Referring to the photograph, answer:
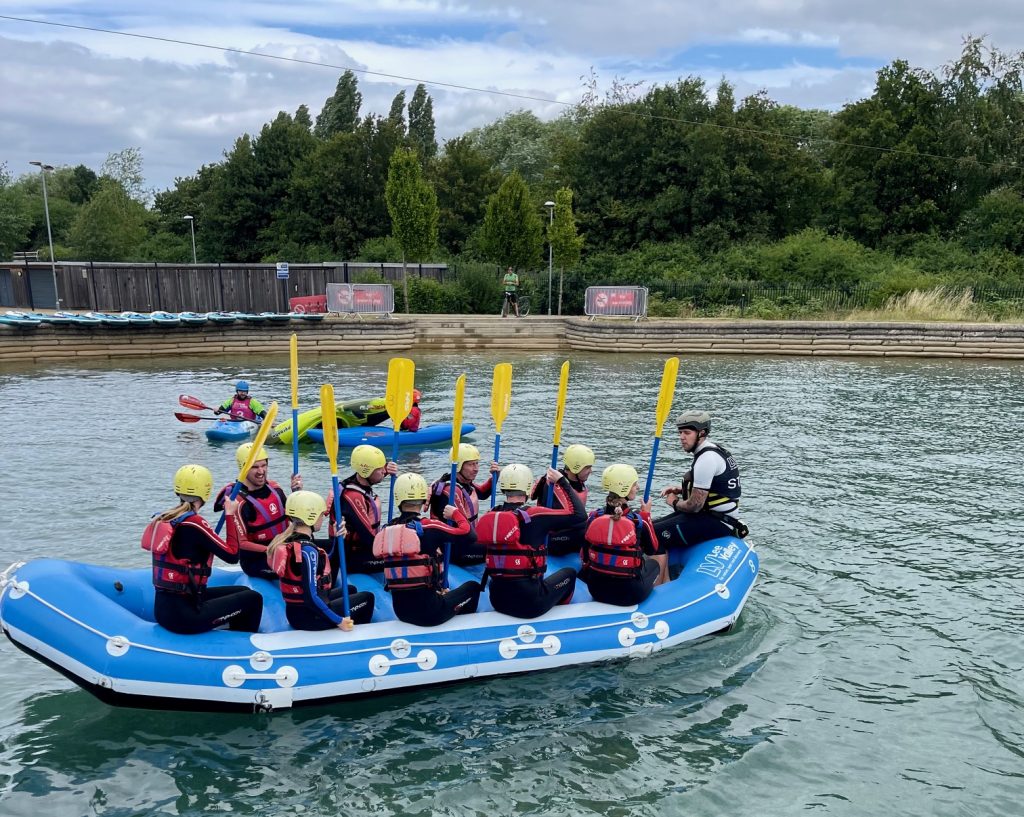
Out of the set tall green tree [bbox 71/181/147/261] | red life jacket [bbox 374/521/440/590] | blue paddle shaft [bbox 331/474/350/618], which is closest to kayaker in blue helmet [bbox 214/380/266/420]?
blue paddle shaft [bbox 331/474/350/618]

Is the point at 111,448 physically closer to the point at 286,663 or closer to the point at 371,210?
the point at 286,663

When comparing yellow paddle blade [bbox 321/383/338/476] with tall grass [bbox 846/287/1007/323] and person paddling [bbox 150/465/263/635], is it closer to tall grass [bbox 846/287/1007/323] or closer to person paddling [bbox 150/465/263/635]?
person paddling [bbox 150/465/263/635]

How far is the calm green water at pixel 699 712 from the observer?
545 cm

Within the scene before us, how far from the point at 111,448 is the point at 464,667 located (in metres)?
9.36

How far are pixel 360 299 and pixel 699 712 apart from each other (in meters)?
23.2

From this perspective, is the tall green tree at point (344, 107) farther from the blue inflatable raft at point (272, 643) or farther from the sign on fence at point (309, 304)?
the blue inflatable raft at point (272, 643)

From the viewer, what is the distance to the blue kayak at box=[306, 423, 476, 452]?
13922 mm

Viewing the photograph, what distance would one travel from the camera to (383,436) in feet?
45.9

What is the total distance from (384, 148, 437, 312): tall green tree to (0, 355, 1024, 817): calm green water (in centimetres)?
1721

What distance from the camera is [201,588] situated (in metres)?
6.07

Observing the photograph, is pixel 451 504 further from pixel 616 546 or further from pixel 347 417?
pixel 347 417

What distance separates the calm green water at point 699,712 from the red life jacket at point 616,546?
0.81 meters

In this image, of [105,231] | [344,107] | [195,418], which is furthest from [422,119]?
[195,418]

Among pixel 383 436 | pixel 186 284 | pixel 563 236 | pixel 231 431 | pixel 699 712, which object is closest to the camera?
pixel 699 712
